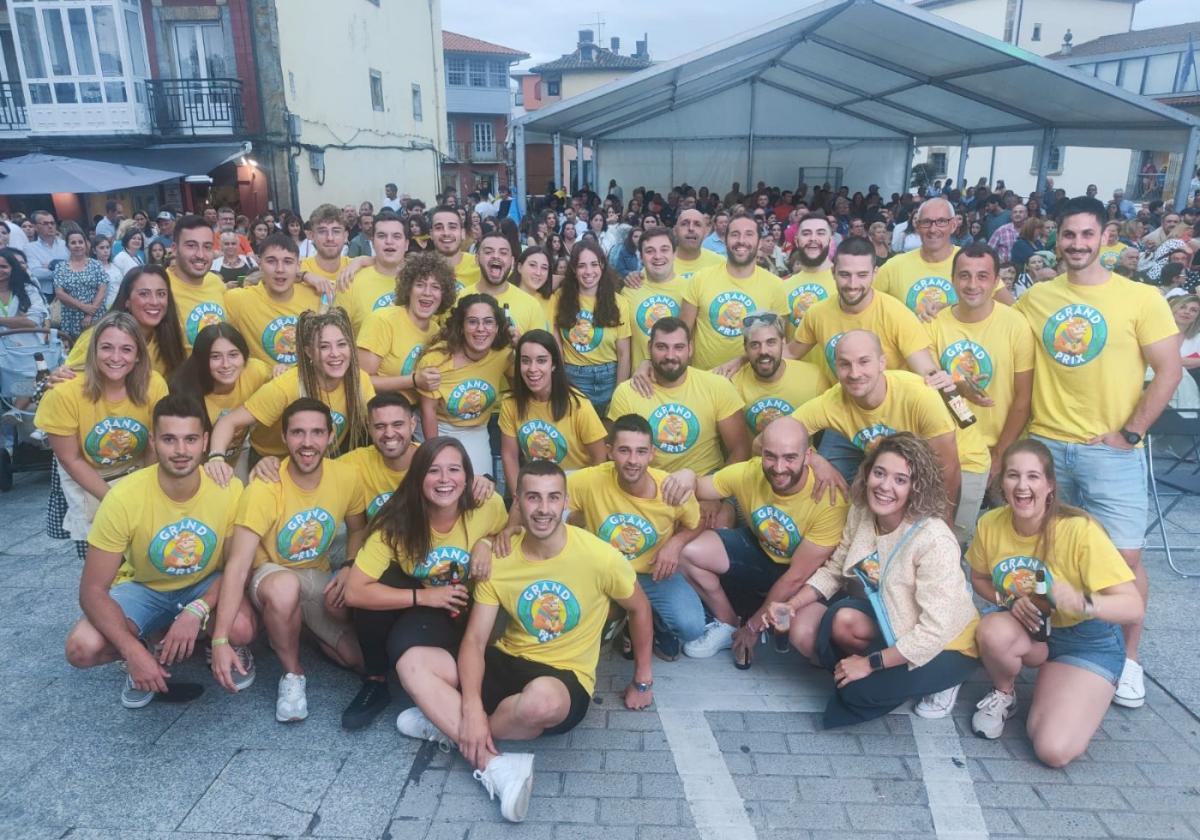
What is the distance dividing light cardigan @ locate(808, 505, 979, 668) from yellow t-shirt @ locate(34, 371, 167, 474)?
138 inches

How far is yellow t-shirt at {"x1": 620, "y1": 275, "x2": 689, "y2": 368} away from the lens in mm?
5449

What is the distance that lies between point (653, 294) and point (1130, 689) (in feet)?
11.3

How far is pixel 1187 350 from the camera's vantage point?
593cm

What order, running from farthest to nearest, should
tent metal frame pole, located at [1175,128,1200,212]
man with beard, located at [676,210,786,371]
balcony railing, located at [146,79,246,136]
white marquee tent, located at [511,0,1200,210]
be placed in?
balcony railing, located at [146,79,246,136] < white marquee tent, located at [511,0,1200,210] < tent metal frame pole, located at [1175,128,1200,212] < man with beard, located at [676,210,786,371]

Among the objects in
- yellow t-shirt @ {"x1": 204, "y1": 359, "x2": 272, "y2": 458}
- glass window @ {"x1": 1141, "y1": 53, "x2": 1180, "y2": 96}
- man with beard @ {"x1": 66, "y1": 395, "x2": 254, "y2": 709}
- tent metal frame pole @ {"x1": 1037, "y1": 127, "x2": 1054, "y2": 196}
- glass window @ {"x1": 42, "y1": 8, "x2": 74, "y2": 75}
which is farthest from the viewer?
glass window @ {"x1": 1141, "y1": 53, "x2": 1180, "y2": 96}

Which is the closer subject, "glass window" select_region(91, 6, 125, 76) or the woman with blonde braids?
the woman with blonde braids

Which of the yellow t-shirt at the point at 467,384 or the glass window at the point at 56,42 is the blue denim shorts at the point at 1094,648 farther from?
the glass window at the point at 56,42

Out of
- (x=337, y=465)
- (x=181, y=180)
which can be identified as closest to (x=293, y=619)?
(x=337, y=465)

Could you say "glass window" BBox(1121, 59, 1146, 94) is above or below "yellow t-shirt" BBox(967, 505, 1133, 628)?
above

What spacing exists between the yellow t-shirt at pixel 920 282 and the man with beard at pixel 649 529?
2.15m

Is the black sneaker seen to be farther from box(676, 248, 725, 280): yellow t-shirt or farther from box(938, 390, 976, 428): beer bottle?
box(676, 248, 725, 280): yellow t-shirt

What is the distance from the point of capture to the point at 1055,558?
10.6ft

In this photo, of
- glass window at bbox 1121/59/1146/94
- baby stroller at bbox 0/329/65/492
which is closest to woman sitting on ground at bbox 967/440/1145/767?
baby stroller at bbox 0/329/65/492

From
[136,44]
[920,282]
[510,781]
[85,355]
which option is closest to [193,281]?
[85,355]
